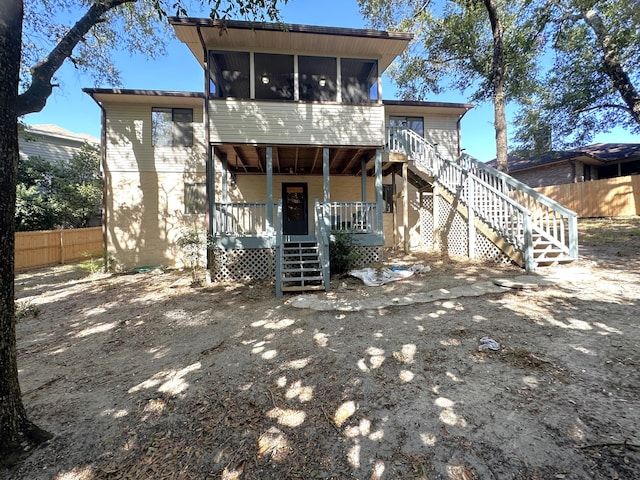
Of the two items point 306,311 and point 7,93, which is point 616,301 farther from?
point 7,93

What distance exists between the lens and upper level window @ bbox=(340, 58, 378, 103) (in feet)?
28.9

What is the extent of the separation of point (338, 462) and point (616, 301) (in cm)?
509

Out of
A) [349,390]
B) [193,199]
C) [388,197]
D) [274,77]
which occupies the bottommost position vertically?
[349,390]

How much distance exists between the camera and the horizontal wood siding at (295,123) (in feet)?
26.3

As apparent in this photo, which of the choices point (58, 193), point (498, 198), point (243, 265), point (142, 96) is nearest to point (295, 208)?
point (243, 265)

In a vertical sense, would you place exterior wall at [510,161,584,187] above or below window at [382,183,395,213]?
above

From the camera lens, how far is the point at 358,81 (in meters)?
9.42

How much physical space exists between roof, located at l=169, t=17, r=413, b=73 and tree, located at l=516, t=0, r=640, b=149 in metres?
7.65

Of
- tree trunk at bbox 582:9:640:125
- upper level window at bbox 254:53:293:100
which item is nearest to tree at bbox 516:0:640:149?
tree trunk at bbox 582:9:640:125

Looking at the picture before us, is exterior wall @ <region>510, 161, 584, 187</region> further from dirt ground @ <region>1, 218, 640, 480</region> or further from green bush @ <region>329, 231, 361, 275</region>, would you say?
green bush @ <region>329, 231, 361, 275</region>

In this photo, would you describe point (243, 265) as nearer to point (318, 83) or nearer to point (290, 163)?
point (290, 163)

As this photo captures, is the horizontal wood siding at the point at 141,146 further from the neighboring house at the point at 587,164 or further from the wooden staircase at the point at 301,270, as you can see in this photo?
the neighboring house at the point at 587,164

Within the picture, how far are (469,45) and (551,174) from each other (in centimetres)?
1136

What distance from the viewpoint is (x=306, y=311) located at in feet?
17.0
